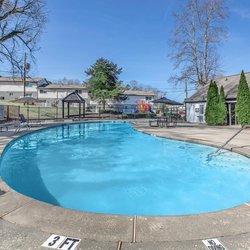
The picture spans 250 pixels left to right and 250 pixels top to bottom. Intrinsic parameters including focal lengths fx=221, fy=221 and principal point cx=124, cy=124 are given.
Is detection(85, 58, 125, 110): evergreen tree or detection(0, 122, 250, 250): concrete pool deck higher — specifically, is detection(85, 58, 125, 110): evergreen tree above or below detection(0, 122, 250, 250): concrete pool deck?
above

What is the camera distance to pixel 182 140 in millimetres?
A: 10859

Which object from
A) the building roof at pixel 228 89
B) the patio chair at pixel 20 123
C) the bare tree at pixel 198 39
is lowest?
the patio chair at pixel 20 123

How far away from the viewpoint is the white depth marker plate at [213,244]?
7.33ft

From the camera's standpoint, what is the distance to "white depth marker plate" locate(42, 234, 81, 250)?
2.24 metres

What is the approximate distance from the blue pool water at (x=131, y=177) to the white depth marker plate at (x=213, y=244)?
2547 millimetres

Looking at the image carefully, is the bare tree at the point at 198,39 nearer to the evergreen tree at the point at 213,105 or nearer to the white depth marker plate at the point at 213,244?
the evergreen tree at the point at 213,105

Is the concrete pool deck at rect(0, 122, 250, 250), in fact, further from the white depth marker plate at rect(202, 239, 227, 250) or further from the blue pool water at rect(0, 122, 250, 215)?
the blue pool water at rect(0, 122, 250, 215)

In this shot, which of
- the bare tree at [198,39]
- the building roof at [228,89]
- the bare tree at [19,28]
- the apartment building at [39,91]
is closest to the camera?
the bare tree at [19,28]

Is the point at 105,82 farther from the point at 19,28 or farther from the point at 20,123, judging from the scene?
the point at 20,123

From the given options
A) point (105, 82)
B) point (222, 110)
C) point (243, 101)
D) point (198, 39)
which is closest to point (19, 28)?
point (222, 110)

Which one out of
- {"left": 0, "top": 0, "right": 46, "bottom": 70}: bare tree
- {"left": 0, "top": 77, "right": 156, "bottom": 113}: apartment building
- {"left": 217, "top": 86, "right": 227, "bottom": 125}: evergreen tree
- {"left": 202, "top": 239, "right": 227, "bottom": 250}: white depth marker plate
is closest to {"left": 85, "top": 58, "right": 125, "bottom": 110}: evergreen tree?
{"left": 0, "top": 77, "right": 156, "bottom": 113}: apartment building

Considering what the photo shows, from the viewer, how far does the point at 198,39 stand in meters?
26.8

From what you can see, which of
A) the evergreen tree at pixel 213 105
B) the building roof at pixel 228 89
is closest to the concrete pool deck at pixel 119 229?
the evergreen tree at pixel 213 105

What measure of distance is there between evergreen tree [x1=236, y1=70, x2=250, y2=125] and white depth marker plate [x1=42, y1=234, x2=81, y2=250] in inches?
683
